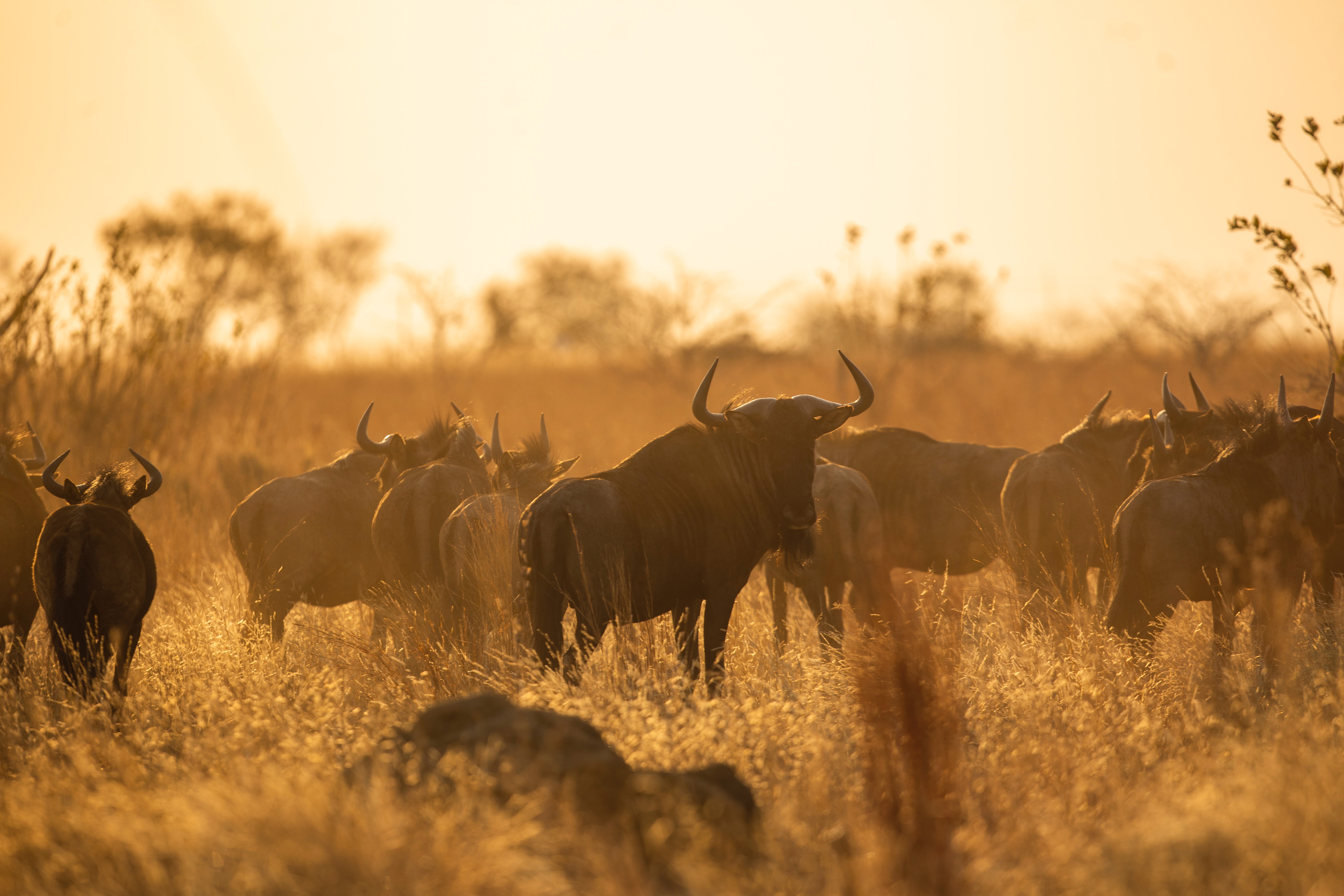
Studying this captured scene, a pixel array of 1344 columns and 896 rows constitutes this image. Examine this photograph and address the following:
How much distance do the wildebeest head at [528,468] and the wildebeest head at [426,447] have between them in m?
0.19

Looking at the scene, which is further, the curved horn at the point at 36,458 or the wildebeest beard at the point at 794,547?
the curved horn at the point at 36,458

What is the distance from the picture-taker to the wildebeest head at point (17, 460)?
6.46 meters

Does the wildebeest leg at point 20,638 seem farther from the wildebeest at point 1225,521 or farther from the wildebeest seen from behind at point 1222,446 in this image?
the wildebeest seen from behind at point 1222,446

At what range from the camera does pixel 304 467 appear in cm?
1284

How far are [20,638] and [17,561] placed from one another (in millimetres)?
415

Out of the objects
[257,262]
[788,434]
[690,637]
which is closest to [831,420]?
[788,434]

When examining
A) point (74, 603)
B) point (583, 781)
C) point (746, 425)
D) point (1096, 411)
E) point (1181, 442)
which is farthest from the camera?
point (1096, 411)

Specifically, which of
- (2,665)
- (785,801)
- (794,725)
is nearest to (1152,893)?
(785,801)

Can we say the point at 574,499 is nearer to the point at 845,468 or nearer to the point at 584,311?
the point at 845,468

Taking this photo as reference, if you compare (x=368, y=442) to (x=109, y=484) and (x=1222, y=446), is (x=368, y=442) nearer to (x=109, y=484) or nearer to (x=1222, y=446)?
(x=109, y=484)

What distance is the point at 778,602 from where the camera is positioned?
25.1 ft

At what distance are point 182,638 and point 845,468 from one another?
14.2ft

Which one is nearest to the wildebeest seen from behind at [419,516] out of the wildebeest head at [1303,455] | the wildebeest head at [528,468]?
the wildebeest head at [528,468]

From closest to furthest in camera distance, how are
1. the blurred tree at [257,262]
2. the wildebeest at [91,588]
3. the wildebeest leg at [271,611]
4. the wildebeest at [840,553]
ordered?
the wildebeest at [91,588] → the wildebeest leg at [271,611] → the wildebeest at [840,553] → the blurred tree at [257,262]
